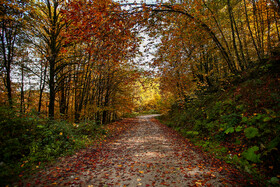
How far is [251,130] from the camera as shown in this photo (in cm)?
451

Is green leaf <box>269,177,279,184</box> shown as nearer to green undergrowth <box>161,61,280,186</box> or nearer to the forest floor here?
green undergrowth <box>161,61,280,186</box>

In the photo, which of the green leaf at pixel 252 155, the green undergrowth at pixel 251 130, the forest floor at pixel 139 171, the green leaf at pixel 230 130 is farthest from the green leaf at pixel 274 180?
the green leaf at pixel 230 130

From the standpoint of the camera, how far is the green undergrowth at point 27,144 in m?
3.71

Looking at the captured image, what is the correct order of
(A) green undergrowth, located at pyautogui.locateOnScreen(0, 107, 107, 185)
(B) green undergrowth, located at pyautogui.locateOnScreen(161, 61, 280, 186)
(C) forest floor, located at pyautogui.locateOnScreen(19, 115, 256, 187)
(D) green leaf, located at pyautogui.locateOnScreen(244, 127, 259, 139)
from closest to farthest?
(C) forest floor, located at pyautogui.locateOnScreen(19, 115, 256, 187)
(B) green undergrowth, located at pyautogui.locateOnScreen(161, 61, 280, 186)
(A) green undergrowth, located at pyautogui.locateOnScreen(0, 107, 107, 185)
(D) green leaf, located at pyautogui.locateOnScreen(244, 127, 259, 139)

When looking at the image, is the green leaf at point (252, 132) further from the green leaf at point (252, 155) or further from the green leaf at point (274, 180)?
the green leaf at point (274, 180)

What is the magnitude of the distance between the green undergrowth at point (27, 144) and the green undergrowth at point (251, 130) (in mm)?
6156

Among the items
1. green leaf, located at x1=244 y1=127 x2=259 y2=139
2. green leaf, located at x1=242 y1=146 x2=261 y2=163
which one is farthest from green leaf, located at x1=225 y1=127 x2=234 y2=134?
green leaf, located at x1=242 y1=146 x2=261 y2=163

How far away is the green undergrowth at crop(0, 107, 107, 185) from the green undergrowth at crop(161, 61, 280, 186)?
616 cm

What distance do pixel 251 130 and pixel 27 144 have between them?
7.95 m

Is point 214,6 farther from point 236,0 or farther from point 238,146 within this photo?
point 238,146

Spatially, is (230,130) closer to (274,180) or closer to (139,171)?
(274,180)

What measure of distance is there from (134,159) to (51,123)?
4414 millimetres

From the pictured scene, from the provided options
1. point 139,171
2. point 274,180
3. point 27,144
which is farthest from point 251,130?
point 27,144

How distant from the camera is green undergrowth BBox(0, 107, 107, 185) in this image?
3712mm
